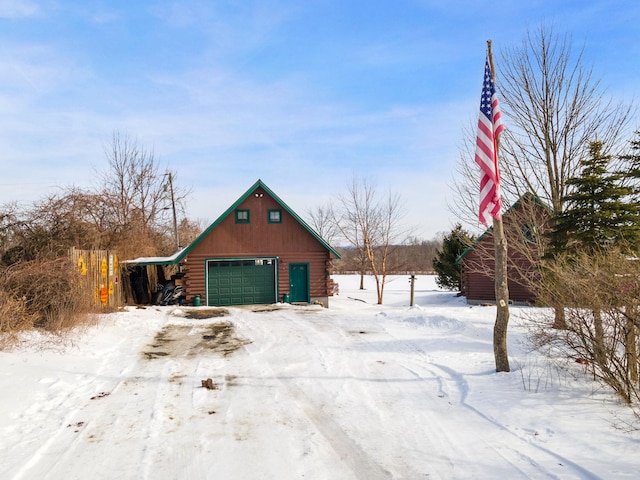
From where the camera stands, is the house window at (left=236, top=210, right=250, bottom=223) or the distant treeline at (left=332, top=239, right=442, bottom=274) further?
the distant treeline at (left=332, top=239, right=442, bottom=274)

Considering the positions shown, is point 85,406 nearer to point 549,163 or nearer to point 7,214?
point 7,214

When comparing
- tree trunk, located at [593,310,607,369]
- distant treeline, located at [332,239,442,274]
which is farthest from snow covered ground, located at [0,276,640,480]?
distant treeline, located at [332,239,442,274]

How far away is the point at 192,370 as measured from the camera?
8.22m

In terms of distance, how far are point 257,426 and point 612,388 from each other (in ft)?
16.8

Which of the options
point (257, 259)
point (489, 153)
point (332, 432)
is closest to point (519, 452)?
point (332, 432)

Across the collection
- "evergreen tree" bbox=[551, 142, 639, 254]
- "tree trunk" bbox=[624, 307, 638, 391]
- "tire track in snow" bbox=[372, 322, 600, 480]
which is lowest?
Result: "tire track in snow" bbox=[372, 322, 600, 480]

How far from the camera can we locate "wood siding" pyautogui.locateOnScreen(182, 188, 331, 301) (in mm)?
21203

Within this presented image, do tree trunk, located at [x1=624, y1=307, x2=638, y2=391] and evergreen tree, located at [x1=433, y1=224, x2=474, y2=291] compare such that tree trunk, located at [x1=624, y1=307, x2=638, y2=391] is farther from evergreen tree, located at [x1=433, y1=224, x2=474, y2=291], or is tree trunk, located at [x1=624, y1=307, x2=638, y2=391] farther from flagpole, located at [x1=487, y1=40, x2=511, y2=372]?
evergreen tree, located at [x1=433, y1=224, x2=474, y2=291]

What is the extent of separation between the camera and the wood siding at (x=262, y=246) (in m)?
21.2

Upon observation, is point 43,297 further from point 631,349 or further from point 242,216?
point 242,216

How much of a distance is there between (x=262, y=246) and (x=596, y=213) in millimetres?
14697

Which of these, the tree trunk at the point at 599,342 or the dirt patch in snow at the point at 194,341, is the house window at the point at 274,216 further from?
the tree trunk at the point at 599,342

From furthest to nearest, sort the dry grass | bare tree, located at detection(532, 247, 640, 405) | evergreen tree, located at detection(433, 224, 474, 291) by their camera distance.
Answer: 1. evergreen tree, located at detection(433, 224, 474, 291)
2. the dry grass
3. bare tree, located at detection(532, 247, 640, 405)

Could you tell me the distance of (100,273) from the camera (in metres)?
15.1
